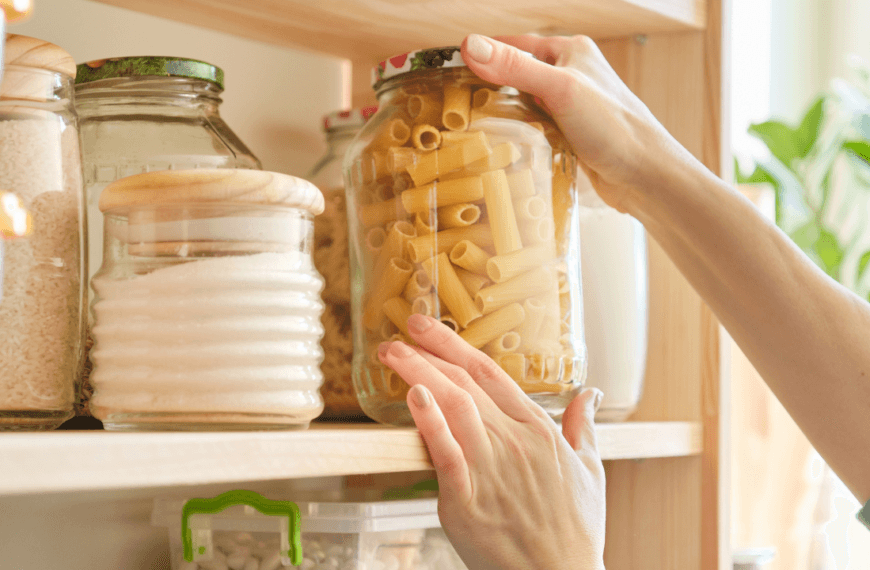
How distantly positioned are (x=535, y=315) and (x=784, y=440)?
0.86m

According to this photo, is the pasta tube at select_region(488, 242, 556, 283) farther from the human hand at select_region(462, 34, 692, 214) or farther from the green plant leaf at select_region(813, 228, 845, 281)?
the green plant leaf at select_region(813, 228, 845, 281)

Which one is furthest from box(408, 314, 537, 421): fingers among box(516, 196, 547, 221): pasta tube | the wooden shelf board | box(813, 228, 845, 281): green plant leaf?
box(813, 228, 845, 281): green plant leaf

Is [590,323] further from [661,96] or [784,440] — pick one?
[784,440]

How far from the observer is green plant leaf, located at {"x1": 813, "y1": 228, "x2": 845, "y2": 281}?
159cm

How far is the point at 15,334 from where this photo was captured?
19.9 inches

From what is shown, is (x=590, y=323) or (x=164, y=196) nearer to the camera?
(x=164, y=196)

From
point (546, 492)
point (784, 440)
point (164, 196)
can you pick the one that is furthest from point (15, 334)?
point (784, 440)

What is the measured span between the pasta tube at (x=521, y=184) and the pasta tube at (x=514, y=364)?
0.11 metres

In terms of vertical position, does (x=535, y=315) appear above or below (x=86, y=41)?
below

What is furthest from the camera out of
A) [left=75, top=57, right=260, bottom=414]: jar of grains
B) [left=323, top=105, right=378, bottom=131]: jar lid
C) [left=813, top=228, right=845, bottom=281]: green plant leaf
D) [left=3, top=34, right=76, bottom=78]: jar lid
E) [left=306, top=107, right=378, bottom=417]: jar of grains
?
[left=813, top=228, right=845, bottom=281]: green plant leaf

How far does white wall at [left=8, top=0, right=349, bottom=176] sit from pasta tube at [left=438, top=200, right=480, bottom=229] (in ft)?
1.21

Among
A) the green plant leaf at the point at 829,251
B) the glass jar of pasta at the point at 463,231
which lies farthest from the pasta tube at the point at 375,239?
the green plant leaf at the point at 829,251

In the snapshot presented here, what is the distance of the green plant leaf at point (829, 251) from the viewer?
62.7 inches

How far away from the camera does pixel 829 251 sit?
5.25 ft
